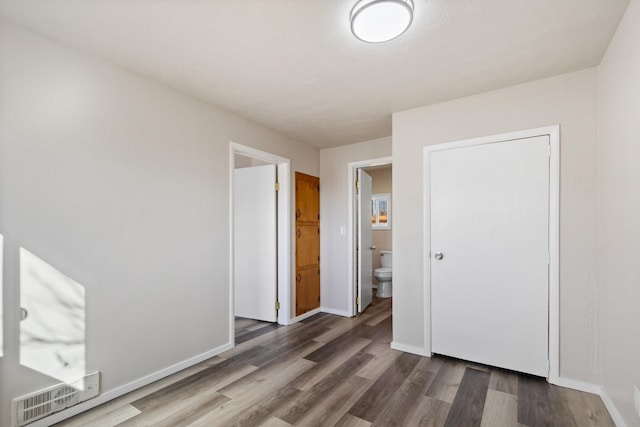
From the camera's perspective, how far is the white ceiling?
168cm

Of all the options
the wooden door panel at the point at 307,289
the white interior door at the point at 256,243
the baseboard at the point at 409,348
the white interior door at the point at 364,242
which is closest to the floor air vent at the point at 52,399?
the white interior door at the point at 256,243

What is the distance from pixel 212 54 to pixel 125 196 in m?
1.20

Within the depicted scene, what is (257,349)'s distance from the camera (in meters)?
3.11

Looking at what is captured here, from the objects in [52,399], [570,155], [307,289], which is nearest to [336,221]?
[307,289]

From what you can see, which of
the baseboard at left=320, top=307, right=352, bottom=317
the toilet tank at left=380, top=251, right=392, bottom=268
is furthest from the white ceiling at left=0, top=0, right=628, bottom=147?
the toilet tank at left=380, top=251, right=392, bottom=268

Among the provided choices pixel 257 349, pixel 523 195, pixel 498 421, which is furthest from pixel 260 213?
pixel 498 421

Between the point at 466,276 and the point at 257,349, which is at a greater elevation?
the point at 466,276

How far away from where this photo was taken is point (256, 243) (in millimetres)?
4113

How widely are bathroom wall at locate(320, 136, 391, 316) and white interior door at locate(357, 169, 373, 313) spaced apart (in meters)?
0.18

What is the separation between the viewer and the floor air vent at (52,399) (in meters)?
1.78

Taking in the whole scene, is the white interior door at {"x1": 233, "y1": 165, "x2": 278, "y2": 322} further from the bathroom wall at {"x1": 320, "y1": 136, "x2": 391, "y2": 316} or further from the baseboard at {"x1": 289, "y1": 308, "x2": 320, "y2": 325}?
the bathroom wall at {"x1": 320, "y1": 136, "x2": 391, "y2": 316}

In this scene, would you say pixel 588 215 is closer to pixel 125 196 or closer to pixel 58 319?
pixel 125 196

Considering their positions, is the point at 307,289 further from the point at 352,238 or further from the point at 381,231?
the point at 381,231

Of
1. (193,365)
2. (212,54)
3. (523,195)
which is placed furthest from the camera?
(193,365)
